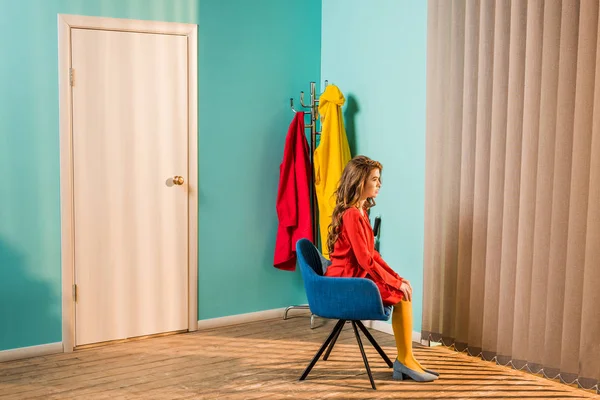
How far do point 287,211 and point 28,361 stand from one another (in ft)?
5.89

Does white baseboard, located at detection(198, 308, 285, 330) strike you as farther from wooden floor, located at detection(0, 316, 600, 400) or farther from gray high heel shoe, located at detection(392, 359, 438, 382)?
gray high heel shoe, located at detection(392, 359, 438, 382)

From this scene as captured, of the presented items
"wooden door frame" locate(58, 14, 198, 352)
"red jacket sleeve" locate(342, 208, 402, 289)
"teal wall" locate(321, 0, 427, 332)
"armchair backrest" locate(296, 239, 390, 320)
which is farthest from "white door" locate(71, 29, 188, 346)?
"red jacket sleeve" locate(342, 208, 402, 289)

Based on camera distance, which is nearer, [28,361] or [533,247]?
[533,247]

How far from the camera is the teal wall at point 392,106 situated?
4.19 metres

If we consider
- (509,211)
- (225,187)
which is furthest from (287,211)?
(509,211)

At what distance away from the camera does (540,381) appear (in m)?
3.51

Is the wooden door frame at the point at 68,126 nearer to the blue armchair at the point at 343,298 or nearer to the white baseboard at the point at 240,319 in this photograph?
the white baseboard at the point at 240,319

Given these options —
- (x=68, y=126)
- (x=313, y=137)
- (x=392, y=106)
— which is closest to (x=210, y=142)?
(x=313, y=137)

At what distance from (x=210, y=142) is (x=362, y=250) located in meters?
1.53

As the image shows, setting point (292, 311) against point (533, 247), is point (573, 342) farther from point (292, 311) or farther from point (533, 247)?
point (292, 311)

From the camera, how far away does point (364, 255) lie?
337 cm

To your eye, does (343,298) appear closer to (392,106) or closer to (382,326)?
(382,326)

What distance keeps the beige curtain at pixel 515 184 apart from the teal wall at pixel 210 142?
1.15m

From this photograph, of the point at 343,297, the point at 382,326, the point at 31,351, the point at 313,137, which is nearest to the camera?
the point at 343,297
